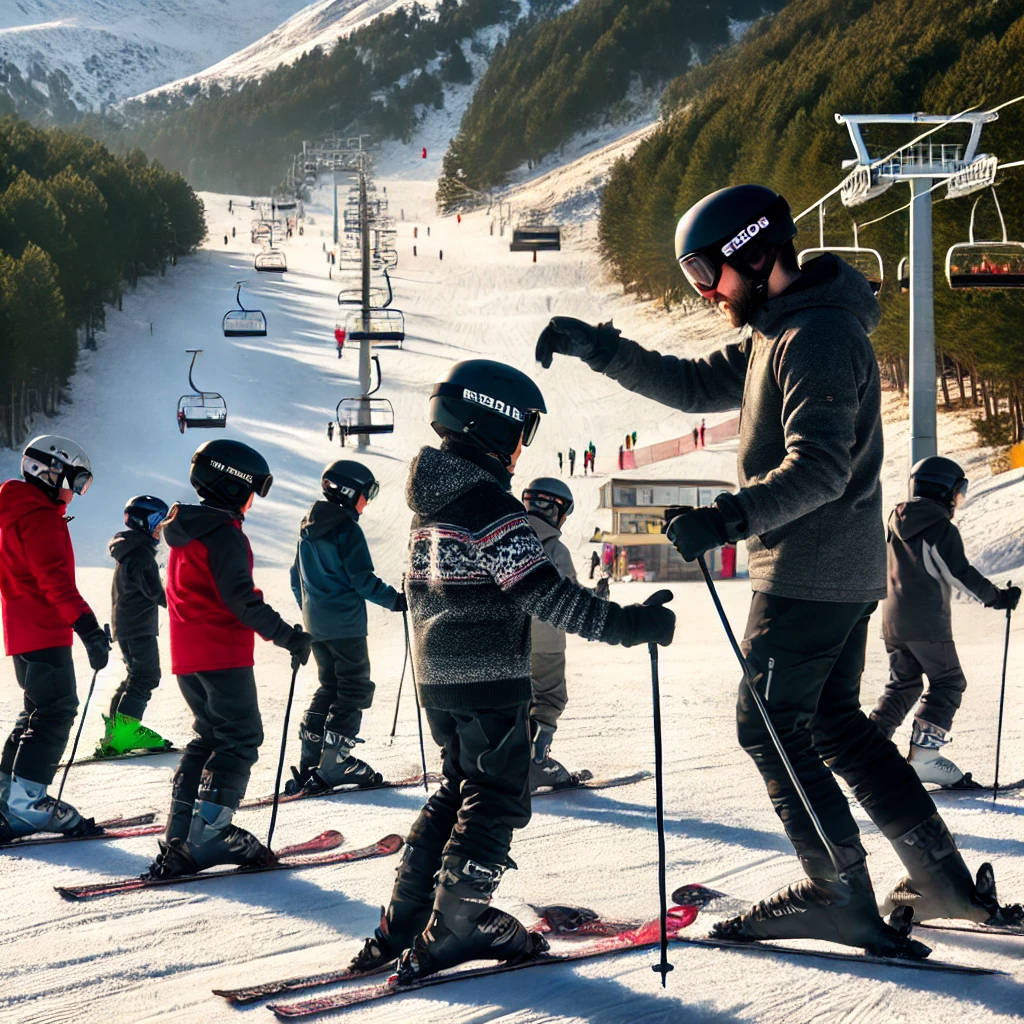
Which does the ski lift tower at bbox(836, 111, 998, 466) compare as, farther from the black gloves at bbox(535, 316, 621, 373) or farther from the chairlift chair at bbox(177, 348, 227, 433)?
the chairlift chair at bbox(177, 348, 227, 433)

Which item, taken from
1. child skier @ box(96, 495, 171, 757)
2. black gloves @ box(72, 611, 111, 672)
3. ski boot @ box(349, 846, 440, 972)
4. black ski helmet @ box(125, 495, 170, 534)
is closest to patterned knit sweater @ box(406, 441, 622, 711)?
ski boot @ box(349, 846, 440, 972)

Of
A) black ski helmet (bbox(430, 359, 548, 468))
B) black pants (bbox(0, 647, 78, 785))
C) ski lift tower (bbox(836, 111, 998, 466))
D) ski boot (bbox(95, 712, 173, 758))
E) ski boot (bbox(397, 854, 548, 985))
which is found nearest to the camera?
ski boot (bbox(397, 854, 548, 985))

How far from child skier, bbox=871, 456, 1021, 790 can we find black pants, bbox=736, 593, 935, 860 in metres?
2.32

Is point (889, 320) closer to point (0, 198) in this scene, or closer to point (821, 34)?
point (0, 198)

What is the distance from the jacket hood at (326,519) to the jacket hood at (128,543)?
188 centimetres

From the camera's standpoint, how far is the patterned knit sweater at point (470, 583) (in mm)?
3250

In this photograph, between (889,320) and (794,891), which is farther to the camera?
(889,320)

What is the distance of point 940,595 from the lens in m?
5.67

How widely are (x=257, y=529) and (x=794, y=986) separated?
26.8 metres

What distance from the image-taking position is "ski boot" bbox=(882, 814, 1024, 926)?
3.40m

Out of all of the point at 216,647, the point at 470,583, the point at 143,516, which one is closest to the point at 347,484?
the point at 216,647

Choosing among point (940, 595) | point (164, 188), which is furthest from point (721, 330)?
point (940, 595)

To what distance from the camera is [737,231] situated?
3.30 m

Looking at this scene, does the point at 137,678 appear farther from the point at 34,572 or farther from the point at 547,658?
the point at 547,658
